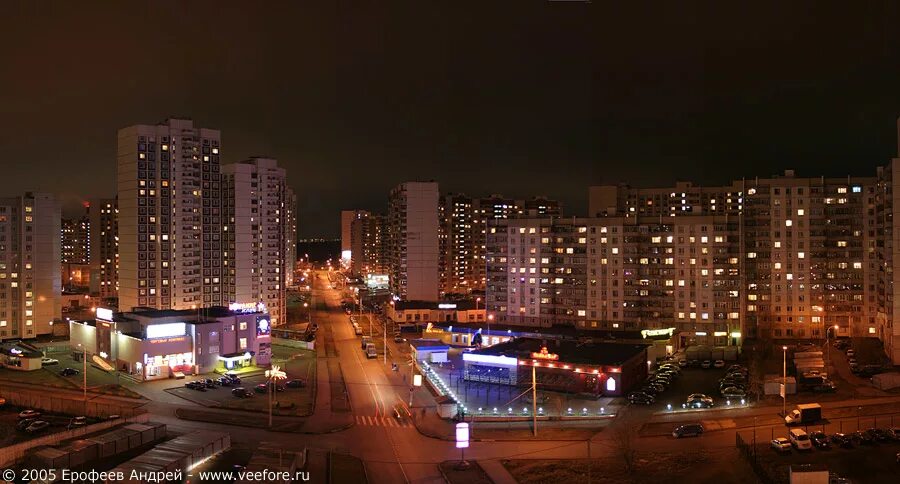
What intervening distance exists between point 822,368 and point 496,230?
32.0 m

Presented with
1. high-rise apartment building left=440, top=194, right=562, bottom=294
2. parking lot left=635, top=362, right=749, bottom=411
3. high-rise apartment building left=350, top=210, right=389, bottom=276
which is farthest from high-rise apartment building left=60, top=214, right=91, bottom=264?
parking lot left=635, top=362, right=749, bottom=411

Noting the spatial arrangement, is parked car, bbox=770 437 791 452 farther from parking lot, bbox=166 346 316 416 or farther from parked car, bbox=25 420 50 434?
parked car, bbox=25 420 50 434

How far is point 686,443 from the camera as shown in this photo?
29.1 m

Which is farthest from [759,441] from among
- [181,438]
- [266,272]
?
[266,272]

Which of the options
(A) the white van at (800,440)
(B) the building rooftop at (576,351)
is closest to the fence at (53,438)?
(B) the building rooftop at (576,351)

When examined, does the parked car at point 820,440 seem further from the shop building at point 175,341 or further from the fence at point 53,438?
the shop building at point 175,341

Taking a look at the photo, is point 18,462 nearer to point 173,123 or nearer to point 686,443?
point 686,443

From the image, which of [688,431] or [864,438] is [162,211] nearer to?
[688,431]

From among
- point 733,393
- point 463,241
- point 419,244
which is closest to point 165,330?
point 733,393

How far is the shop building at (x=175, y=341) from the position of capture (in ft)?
148

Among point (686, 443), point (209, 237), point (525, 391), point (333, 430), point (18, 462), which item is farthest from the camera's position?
point (209, 237)

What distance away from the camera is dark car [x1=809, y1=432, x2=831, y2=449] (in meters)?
28.2

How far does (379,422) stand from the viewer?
33062 millimetres

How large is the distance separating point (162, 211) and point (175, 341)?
21.3 metres
